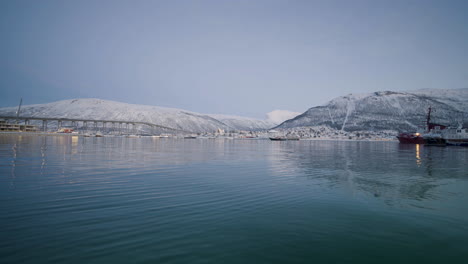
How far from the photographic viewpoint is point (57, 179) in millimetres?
13695

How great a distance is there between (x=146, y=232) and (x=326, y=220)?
5.43m

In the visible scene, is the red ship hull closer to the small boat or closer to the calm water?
the small boat

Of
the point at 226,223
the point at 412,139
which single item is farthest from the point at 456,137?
the point at 226,223

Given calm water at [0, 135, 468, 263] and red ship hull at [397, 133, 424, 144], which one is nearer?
calm water at [0, 135, 468, 263]

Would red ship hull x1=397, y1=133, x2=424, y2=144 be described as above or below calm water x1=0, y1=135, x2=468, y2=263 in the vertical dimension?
above

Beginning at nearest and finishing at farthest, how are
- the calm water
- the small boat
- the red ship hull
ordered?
the calm water
the small boat
the red ship hull

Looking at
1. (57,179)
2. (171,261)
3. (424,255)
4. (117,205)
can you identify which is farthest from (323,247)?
(57,179)

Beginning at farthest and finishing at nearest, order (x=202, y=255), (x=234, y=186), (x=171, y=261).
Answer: (x=234, y=186) → (x=202, y=255) → (x=171, y=261)

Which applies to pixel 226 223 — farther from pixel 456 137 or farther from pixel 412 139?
pixel 412 139

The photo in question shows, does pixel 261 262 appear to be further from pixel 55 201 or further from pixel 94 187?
pixel 94 187

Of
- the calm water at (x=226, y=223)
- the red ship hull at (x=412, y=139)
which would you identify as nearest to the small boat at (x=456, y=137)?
the red ship hull at (x=412, y=139)

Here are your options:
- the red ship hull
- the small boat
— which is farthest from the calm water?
the red ship hull

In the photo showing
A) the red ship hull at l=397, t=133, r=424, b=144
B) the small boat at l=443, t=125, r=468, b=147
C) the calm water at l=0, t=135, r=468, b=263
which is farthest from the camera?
the red ship hull at l=397, t=133, r=424, b=144

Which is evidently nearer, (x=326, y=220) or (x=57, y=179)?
(x=326, y=220)
